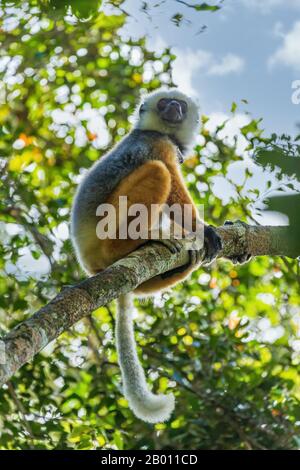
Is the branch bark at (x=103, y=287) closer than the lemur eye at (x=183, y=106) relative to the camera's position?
Yes

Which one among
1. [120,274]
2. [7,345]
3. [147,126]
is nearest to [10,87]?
[147,126]

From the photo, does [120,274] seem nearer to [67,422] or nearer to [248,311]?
[67,422]

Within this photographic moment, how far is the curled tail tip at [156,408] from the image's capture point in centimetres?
411

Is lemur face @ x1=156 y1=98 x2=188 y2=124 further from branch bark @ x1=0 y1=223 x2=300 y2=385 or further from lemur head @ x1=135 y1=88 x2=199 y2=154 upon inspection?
branch bark @ x1=0 y1=223 x2=300 y2=385

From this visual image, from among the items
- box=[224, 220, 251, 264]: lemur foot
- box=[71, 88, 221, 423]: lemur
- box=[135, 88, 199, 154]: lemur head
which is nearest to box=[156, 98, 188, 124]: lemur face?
box=[135, 88, 199, 154]: lemur head

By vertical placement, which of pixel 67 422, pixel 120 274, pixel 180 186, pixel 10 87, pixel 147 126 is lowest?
pixel 67 422

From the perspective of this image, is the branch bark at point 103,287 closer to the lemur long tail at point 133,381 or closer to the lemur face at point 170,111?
the lemur long tail at point 133,381

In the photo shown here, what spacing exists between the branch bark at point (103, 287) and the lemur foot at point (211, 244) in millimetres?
83

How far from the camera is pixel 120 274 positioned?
3234mm

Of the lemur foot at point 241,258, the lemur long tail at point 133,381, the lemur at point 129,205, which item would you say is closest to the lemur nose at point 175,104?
the lemur at point 129,205

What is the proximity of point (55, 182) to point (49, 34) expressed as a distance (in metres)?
1.77

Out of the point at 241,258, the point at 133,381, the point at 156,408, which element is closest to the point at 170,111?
the point at 241,258

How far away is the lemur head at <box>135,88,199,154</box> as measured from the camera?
6.07 m

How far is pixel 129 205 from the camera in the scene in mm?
4723
